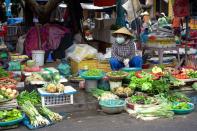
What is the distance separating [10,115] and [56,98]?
129cm

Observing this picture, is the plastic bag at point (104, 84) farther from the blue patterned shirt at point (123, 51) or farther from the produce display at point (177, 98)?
the produce display at point (177, 98)

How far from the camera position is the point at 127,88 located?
27.0ft

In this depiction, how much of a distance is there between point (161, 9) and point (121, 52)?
20.5 m

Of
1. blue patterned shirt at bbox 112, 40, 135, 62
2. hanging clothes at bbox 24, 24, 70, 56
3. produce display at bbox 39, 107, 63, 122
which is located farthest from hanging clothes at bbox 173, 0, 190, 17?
produce display at bbox 39, 107, 63, 122

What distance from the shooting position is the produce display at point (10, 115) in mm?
6527

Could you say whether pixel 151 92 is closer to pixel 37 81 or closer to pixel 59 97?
pixel 59 97

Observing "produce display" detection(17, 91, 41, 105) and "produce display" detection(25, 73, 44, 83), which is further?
"produce display" detection(25, 73, 44, 83)

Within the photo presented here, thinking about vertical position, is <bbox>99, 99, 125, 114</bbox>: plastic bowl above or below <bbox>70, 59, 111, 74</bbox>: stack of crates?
below

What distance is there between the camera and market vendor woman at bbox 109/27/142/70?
9.57 m

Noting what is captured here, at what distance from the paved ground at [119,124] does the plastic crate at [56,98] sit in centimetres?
52

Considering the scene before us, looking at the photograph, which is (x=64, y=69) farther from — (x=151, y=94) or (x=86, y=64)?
(x=151, y=94)

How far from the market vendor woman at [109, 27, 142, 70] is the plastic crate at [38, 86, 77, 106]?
86.8 inches

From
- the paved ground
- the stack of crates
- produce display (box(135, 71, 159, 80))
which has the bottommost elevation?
the paved ground

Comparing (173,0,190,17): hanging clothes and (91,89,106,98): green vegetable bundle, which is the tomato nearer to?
(91,89,106,98): green vegetable bundle
